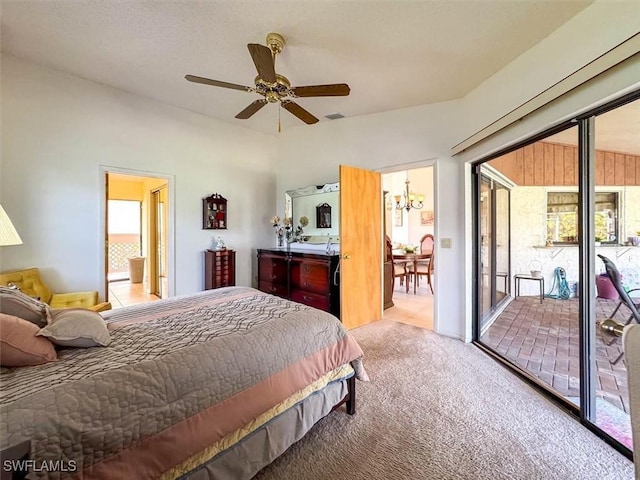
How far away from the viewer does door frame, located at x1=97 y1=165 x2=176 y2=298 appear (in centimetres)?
345

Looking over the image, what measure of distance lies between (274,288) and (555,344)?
3.66 metres

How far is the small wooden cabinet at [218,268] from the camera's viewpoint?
4219 mm

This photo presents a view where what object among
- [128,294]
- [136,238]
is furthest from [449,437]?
[136,238]

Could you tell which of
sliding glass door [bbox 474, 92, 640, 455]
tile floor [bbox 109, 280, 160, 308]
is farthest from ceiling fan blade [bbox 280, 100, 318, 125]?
tile floor [bbox 109, 280, 160, 308]

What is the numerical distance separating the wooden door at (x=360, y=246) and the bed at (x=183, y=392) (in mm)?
1664

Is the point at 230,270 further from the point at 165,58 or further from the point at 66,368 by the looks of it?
the point at 66,368

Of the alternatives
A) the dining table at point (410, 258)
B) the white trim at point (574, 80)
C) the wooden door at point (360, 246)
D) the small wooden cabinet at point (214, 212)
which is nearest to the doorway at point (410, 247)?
→ the dining table at point (410, 258)

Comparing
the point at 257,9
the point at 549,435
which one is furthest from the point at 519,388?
the point at 257,9

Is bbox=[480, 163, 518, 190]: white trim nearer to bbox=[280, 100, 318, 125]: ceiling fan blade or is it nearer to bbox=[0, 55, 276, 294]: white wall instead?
bbox=[280, 100, 318, 125]: ceiling fan blade

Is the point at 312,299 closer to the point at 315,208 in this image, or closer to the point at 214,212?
the point at 315,208

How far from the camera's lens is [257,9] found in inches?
81.0

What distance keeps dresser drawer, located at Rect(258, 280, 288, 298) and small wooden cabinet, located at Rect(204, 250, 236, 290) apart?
20.2 inches

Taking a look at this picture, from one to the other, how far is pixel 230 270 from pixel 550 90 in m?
4.22

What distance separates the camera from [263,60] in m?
1.97
